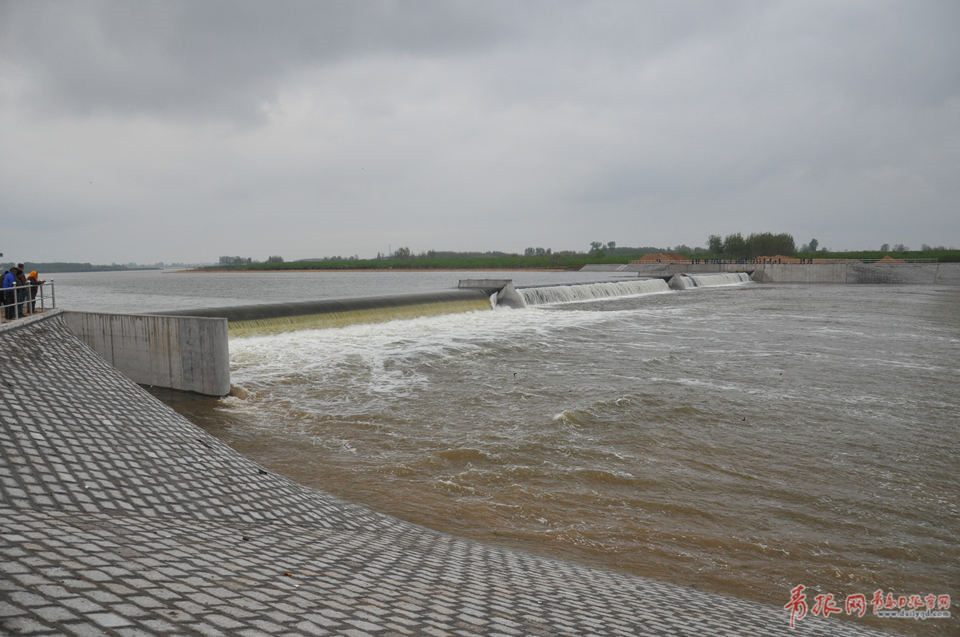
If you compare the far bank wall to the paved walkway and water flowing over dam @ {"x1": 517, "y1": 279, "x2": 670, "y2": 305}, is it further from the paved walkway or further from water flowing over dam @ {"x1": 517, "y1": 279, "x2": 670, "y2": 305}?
the paved walkway

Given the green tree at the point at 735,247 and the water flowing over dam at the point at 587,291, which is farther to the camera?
the green tree at the point at 735,247

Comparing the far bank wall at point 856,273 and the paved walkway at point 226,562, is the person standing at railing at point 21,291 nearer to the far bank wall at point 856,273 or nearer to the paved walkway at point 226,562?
the paved walkway at point 226,562

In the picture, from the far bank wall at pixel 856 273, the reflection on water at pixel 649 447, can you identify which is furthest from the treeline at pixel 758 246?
the reflection on water at pixel 649 447

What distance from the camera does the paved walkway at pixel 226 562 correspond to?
3111mm

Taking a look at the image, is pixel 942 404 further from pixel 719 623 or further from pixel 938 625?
pixel 719 623

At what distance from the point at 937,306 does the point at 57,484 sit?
4607 centimetres

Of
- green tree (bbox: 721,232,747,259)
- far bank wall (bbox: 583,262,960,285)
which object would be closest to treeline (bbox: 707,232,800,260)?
green tree (bbox: 721,232,747,259)

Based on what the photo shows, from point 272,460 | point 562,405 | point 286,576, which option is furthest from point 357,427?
point 286,576

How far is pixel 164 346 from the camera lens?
43.5ft

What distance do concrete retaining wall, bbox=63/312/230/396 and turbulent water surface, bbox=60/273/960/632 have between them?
82 centimetres

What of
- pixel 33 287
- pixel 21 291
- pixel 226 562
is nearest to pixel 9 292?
pixel 21 291

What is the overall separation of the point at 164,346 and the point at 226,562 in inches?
420

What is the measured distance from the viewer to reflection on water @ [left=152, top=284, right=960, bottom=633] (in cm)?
666

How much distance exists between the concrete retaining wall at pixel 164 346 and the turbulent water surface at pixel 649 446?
0.82m
